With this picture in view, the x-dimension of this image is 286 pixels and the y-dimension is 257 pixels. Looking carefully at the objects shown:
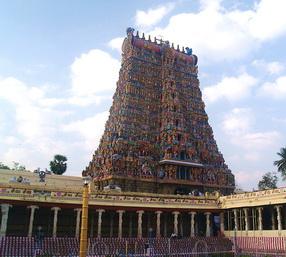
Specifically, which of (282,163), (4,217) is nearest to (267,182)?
(282,163)

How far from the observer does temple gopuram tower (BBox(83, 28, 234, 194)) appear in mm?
55375

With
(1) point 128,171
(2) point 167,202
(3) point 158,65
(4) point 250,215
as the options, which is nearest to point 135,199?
(2) point 167,202

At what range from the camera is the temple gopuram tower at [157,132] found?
5538cm

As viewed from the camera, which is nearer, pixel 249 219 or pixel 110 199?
pixel 110 199

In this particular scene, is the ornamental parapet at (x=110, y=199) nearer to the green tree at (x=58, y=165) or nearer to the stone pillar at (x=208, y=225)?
the stone pillar at (x=208, y=225)

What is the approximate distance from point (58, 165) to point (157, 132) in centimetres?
2763

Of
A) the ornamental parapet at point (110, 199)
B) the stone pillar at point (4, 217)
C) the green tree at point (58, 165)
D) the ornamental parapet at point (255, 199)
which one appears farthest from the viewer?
the green tree at point (58, 165)

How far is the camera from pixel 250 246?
3216 cm

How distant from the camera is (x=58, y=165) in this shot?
7775cm

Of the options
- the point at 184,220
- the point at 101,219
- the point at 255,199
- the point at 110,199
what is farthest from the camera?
the point at 184,220

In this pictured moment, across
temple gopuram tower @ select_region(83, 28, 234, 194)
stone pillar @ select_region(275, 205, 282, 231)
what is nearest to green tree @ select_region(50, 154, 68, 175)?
temple gopuram tower @ select_region(83, 28, 234, 194)

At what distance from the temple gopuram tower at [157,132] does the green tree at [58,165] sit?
16259 millimetres

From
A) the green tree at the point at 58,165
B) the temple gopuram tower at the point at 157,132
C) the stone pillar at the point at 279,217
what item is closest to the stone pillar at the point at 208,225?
the temple gopuram tower at the point at 157,132

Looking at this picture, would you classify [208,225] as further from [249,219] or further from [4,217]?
[4,217]
